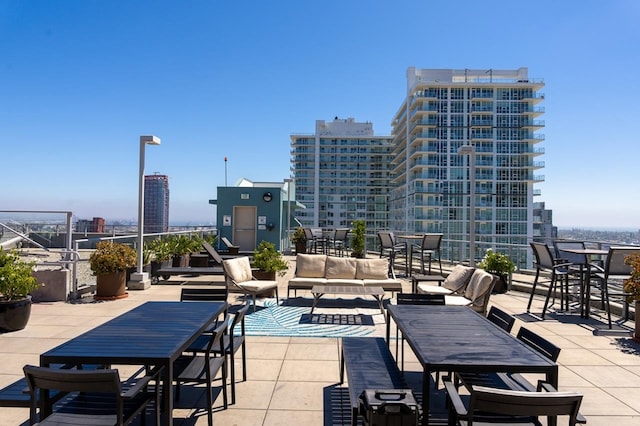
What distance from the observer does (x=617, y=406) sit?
3.11m

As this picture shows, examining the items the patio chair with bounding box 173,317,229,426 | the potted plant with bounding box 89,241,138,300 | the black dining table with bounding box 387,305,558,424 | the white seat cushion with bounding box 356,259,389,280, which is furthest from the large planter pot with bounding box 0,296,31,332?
the white seat cushion with bounding box 356,259,389,280

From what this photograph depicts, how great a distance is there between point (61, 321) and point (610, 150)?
28.9 m

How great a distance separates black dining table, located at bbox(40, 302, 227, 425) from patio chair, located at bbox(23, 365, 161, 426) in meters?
0.09

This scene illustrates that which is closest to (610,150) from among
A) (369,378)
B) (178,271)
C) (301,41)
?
(301,41)

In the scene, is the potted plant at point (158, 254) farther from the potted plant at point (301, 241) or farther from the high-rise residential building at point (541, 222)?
the high-rise residential building at point (541, 222)

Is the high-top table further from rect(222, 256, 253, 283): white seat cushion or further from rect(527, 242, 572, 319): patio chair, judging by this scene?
rect(222, 256, 253, 283): white seat cushion

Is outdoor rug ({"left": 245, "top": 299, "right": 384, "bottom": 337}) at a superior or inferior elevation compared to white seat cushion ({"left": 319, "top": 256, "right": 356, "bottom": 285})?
inferior

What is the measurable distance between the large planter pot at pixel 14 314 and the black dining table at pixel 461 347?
469 centimetres

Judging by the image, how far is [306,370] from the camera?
3.79 m

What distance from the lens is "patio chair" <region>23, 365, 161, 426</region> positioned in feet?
5.92

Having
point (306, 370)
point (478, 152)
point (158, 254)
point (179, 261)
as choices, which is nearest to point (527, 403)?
point (306, 370)

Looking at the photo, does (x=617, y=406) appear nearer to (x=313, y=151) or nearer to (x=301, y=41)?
(x=301, y=41)

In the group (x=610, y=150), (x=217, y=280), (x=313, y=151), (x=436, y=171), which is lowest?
(x=217, y=280)

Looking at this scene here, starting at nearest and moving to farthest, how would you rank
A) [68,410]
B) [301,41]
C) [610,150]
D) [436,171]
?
[68,410] → [301,41] → [610,150] → [436,171]
